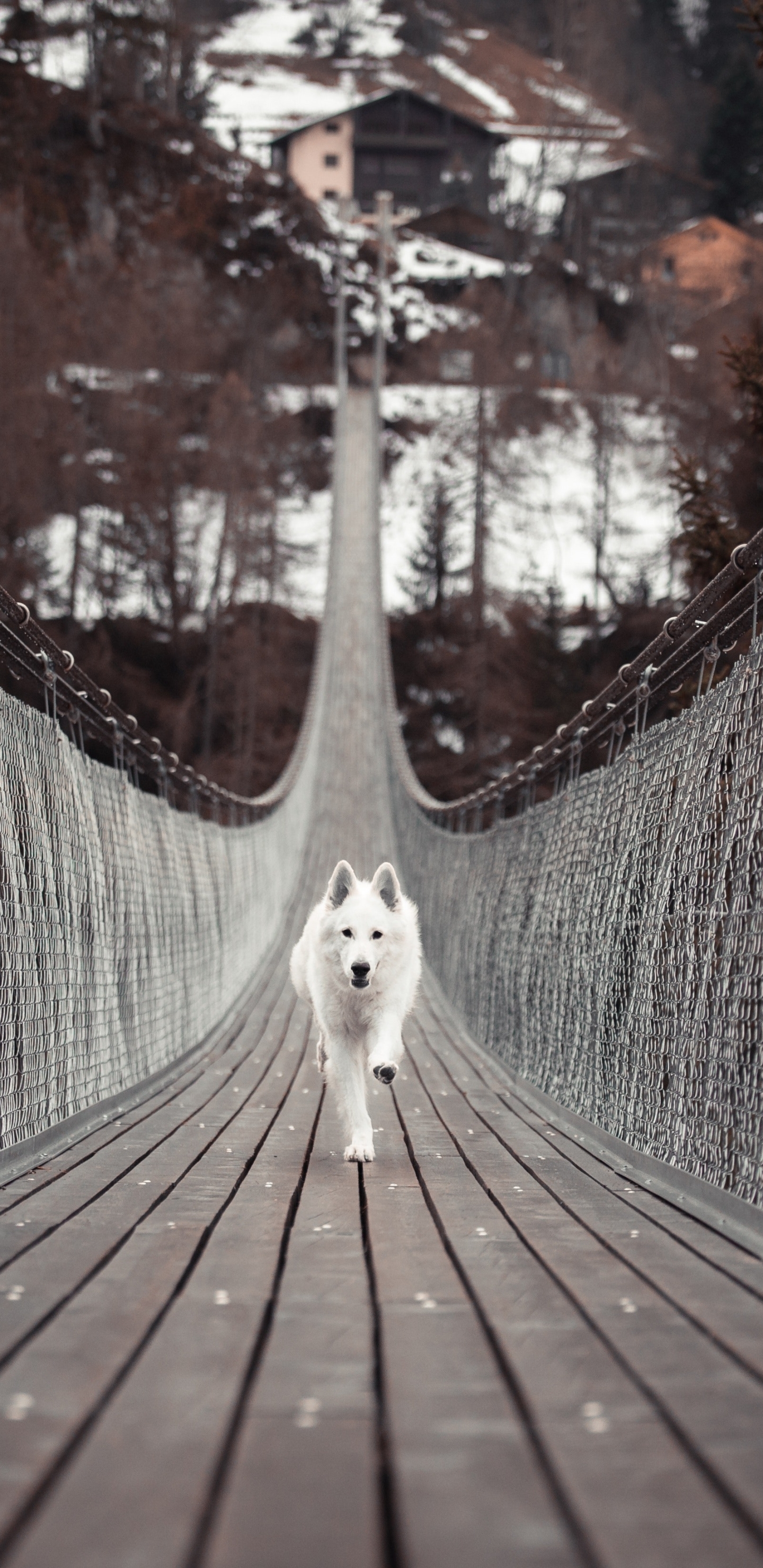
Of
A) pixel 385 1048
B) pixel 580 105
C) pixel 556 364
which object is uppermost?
pixel 580 105

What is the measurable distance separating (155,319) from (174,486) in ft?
11.4

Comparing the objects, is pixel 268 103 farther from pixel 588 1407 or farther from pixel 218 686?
pixel 588 1407

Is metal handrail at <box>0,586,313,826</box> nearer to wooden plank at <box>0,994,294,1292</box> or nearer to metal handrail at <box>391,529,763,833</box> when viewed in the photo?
wooden plank at <box>0,994,294,1292</box>

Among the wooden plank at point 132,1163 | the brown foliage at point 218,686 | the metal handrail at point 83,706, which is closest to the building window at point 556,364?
the brown foliage at point 218,686

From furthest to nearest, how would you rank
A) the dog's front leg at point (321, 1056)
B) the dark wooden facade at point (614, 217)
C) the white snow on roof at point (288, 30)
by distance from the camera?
the white snow on roof at point (288, 30)
the dark wooden facade at point (614, 217)
the dog's front leg at point (321, 1056)

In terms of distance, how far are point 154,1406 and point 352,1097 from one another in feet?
6.01

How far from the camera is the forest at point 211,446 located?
69.4 ft

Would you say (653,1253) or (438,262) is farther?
(438,262)

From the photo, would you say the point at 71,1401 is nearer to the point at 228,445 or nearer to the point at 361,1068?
the point at 361,1068

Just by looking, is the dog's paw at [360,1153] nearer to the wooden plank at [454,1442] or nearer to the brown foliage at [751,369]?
the wooden plank at [454,1442]

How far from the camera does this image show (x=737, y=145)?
35406 mm

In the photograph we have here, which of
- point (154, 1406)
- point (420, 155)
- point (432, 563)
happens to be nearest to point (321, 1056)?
point (154, 1406)

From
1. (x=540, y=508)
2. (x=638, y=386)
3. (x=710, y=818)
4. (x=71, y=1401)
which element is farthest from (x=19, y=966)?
(x=638, y=386)

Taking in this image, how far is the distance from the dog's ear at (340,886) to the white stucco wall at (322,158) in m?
40.1
